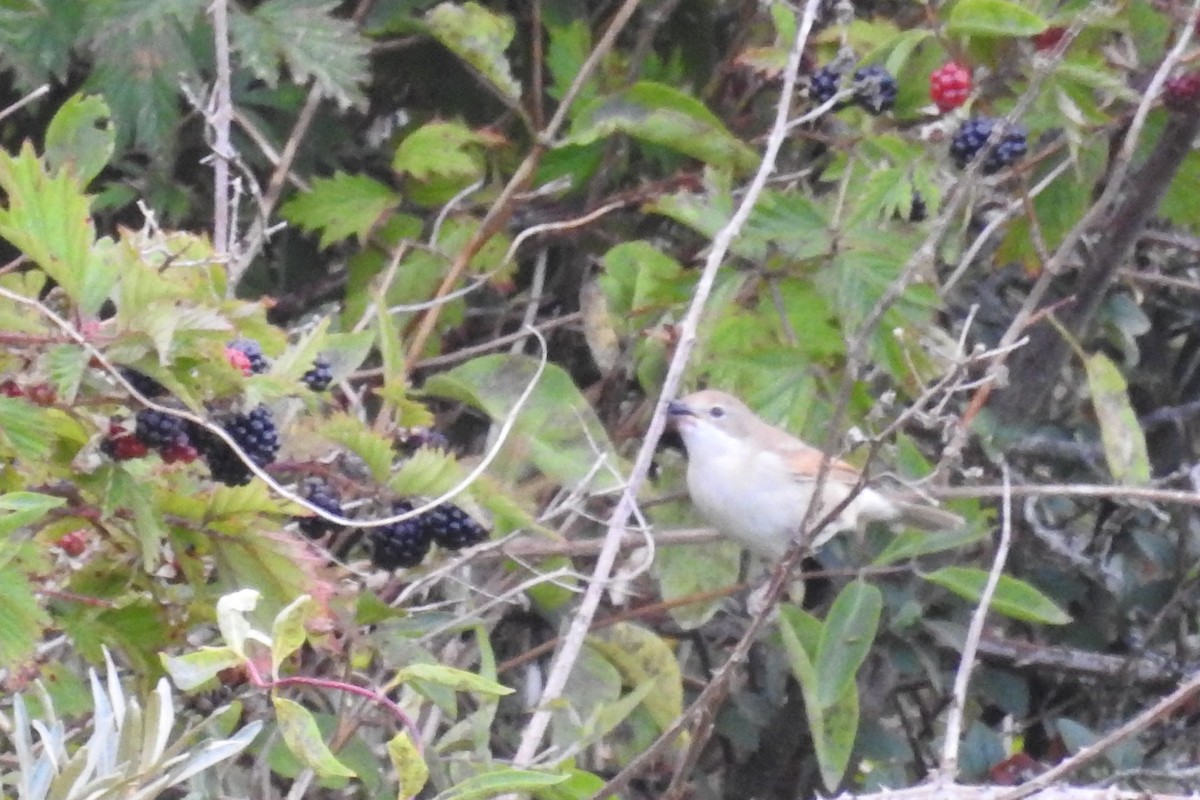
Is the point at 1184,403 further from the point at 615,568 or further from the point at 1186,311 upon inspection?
the point at 615,568

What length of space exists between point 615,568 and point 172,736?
3.05 feet

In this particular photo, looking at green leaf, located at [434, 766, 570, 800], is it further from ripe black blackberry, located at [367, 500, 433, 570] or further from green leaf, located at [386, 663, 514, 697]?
ripe black blackberry, located at [367, 500, 433, 570]

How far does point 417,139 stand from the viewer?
300cm

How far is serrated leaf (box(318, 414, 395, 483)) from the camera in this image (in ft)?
6.38

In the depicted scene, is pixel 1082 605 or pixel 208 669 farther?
pixel 1082 605

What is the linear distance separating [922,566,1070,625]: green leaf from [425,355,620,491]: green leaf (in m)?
0.55

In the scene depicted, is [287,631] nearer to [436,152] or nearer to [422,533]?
[422,533]

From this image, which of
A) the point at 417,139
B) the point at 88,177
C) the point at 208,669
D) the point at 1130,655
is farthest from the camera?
the point at 1130,655

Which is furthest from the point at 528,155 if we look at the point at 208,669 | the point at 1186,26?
the point at 208,669

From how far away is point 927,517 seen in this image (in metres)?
3.28

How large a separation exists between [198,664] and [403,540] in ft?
1.88

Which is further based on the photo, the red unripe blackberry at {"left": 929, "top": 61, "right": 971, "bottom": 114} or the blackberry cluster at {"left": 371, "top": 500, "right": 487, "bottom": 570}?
the red unripe blackberry at {"left": 929, "top": 61, "right": 971, "bottom": 114}

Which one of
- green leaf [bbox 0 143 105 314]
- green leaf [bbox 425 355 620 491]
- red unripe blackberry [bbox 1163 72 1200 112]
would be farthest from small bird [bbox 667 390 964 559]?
green leaf [bbox 0 143 105 314]

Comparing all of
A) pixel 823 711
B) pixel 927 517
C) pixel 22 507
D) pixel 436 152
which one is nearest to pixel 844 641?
pixel 823 711
